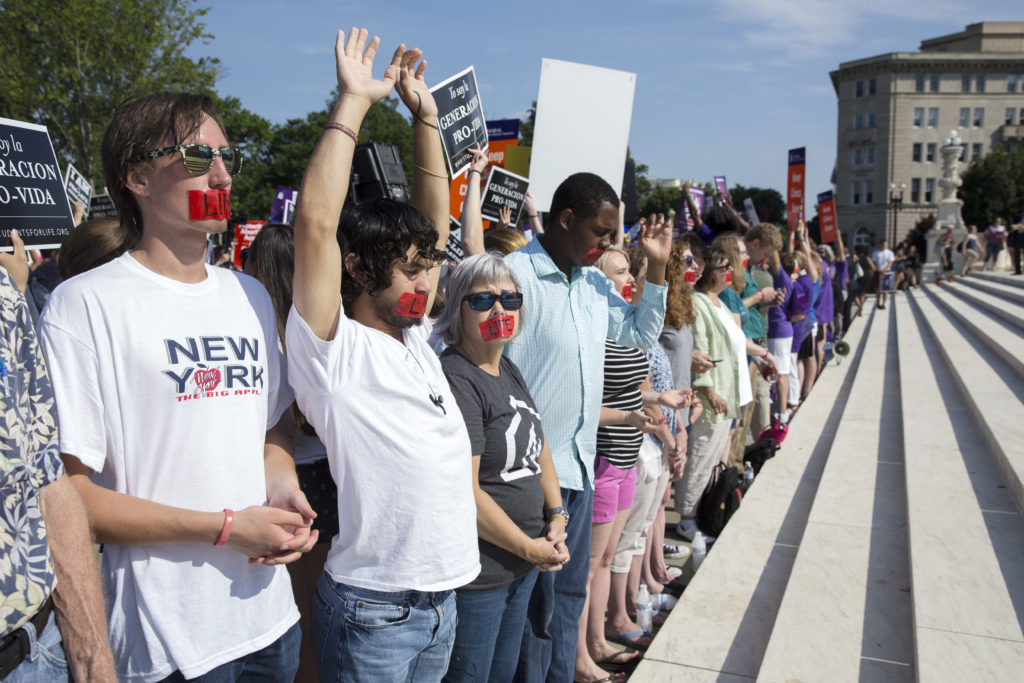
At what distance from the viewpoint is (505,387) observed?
2.59 meters

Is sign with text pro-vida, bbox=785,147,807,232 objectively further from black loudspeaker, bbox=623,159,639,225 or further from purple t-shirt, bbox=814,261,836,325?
black loudspeaker, bbox=623,159,639,225

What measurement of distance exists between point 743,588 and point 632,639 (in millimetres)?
710

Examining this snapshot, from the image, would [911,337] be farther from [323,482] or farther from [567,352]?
[323,482]

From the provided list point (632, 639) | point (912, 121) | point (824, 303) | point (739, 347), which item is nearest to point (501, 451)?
point (632, 639)

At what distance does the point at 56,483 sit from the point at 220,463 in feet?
1.10

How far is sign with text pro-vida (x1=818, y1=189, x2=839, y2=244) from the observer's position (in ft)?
46.1

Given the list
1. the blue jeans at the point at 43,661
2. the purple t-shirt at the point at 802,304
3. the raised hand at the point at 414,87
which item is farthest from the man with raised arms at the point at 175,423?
the purple t-shirt at the point at 802,304

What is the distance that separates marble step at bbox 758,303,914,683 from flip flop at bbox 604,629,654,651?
0.76 m

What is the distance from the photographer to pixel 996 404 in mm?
6301

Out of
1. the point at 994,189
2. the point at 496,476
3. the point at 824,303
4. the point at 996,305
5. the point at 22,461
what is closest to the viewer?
the point at 22,461

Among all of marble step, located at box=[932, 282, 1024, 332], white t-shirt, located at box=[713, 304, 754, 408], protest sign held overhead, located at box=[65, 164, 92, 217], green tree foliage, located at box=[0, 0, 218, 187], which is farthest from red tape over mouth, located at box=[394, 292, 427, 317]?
green tree foliage, located at box=[0, 0, 218, 187]

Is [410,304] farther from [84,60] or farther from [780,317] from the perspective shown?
[84,60]

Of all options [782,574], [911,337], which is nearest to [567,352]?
[782,574]

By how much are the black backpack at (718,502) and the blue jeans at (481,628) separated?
11.0 ft
